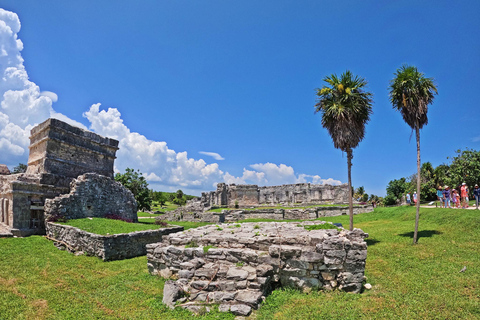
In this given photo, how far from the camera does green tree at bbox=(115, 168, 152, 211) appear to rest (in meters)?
36.8

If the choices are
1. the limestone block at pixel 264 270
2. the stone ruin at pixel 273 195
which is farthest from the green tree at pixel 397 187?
the limestone block at pixel 264 270

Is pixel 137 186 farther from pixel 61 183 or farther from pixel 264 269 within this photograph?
pixel 264 269

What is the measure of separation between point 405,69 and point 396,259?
882 centimetres

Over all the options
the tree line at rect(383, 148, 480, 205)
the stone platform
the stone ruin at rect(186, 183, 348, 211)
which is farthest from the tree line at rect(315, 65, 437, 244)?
the stone ruin at rect(186, 183, 348, 211)

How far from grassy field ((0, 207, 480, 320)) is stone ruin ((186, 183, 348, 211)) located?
28.0 m

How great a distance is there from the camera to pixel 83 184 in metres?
16.1

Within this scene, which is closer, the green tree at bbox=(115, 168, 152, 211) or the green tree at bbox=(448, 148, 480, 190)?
the green tree at bbox=(448, 148, 480, 190)

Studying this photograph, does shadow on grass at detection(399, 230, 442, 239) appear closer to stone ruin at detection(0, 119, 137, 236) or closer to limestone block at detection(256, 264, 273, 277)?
limestone block at detection(256, 264, 273, 277)

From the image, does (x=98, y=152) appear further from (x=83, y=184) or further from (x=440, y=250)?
(x=440, y=250)

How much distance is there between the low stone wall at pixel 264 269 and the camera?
648 centimetres

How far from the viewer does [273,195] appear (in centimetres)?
4347

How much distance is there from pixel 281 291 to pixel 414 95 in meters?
10.9

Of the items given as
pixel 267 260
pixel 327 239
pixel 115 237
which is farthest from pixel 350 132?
pixel 115 237

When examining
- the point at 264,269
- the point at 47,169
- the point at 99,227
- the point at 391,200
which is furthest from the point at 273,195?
the point at 264,269
